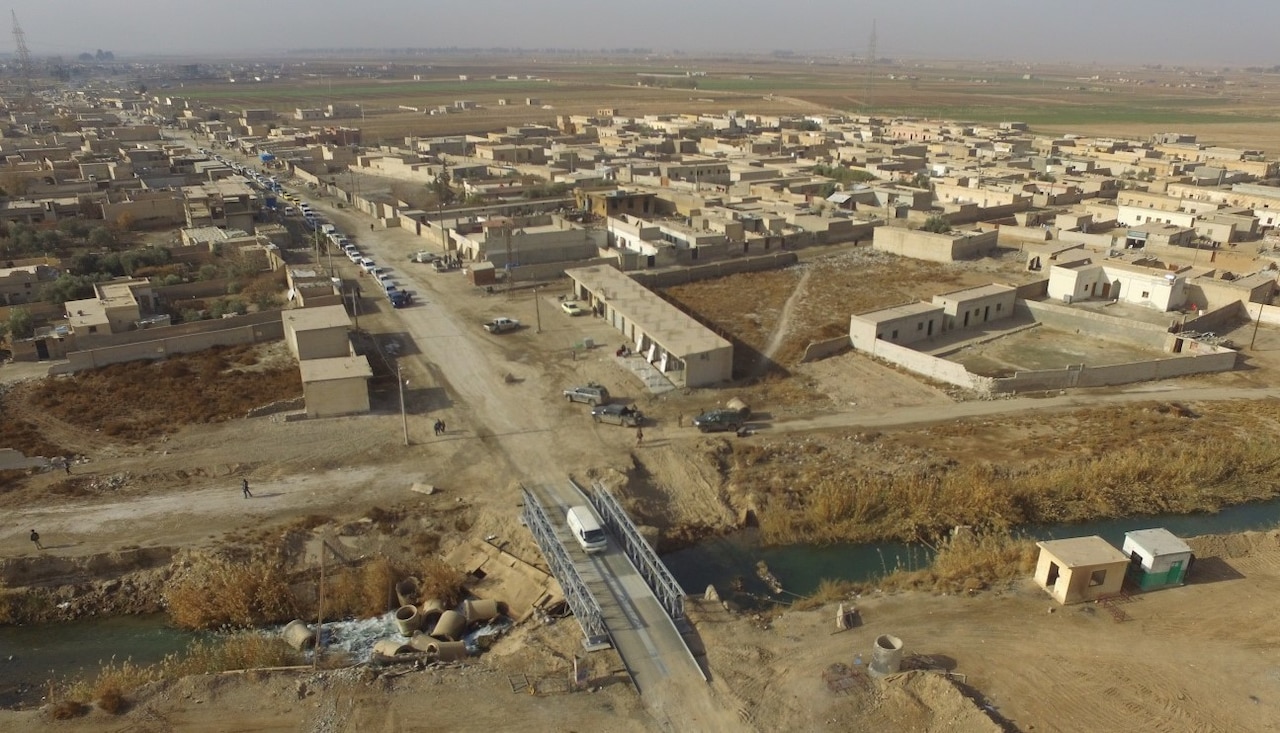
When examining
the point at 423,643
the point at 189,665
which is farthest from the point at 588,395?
the point at 189,665

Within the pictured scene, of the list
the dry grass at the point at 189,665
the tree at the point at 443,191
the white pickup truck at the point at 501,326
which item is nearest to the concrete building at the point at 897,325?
the white pickup truck at the point at 501,326

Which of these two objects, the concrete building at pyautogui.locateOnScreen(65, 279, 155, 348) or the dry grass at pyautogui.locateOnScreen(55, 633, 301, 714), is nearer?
the dry grass at pyautogui.locateOnScreen(55, 633, 301, 714)

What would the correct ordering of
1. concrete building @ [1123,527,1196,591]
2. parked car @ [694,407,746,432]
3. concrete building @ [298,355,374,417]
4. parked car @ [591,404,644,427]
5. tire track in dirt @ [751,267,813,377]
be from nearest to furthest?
concrete building @ [1123,527,1196,591]
parked car @ [694,407,746,432]
parked car @ [591,404,644,427]
concrete building @ [298,355,374,417]
tire track in dirt @ [751,267,813,377]

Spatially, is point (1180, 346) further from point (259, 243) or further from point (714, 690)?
point (259, 243)

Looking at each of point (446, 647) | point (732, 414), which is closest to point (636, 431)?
point (732, 414)

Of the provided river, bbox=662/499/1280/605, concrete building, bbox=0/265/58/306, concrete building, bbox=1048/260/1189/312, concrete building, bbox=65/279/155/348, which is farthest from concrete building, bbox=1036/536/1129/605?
concrete building, bbox=0/265/58/306

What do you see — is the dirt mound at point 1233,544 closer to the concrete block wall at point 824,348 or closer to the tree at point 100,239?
the concrete block wall at point 824,348

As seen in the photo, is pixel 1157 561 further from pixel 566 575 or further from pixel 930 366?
pixel 930 366

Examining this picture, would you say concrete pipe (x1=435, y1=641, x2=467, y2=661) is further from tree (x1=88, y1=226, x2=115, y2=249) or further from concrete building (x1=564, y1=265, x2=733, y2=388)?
tree (x1=88, y1=226, x2=115, y2=249)
